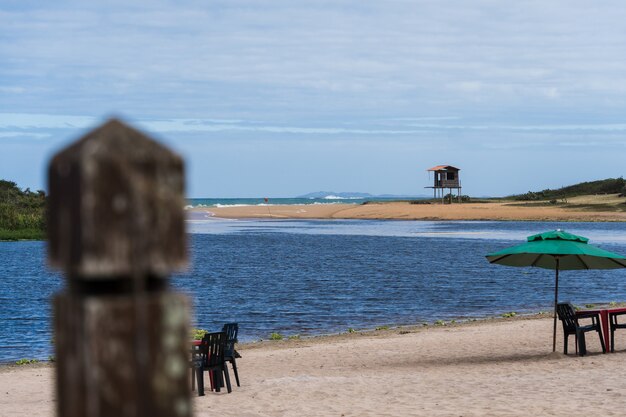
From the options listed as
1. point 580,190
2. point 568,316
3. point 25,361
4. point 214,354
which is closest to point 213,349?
point 214,354

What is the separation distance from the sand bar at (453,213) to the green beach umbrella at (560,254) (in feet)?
328

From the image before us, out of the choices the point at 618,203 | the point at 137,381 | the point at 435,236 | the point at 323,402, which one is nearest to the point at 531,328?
the point at 323,402

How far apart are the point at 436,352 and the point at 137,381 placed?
55.9 feet

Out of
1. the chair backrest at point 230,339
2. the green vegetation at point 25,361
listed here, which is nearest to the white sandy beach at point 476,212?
the green vegetation at point 25,361

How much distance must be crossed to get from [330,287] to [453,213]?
3570 inches

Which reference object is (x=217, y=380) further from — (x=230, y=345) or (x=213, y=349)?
(x=230, y=345)

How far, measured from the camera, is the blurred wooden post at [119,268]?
158cm

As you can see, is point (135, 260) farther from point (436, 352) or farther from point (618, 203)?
point (618, 203)

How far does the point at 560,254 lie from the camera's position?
1495cm

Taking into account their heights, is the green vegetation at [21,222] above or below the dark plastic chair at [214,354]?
above

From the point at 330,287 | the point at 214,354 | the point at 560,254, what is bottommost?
the point at 330,287

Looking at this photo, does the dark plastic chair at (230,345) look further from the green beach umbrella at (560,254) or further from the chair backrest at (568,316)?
the chair backrest at (568,316)

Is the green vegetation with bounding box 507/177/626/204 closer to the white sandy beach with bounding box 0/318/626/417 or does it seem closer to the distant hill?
the distant hill

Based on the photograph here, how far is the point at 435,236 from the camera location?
9138 centimetres
